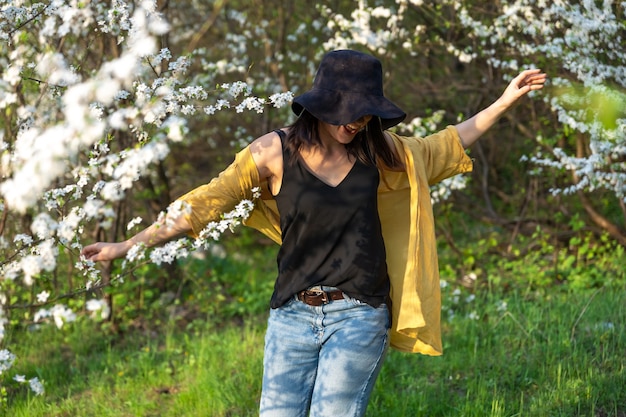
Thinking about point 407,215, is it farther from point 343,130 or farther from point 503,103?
point 503,103

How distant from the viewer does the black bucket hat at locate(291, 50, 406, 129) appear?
268cm

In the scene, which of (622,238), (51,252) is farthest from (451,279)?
(51,252)

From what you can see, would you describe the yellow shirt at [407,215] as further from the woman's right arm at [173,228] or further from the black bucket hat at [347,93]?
the black bucket hat at [347,93]

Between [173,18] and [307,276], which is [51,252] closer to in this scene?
[307,276]

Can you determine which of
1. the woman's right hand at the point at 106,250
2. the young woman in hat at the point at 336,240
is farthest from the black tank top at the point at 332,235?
the woman's right hand at the point at 106,250

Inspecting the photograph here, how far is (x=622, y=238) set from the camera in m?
6.09

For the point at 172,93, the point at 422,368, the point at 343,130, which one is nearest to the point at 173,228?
the point at 172,93

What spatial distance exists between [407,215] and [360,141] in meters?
0.35

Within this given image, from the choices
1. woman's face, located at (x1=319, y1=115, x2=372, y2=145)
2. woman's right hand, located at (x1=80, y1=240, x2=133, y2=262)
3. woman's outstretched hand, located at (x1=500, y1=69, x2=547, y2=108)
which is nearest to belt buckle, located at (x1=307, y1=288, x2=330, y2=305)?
woman's face, located at (x1=319, y1=115, x2=372, y2=145)

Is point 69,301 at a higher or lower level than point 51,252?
lower

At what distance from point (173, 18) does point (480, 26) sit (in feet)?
14.1

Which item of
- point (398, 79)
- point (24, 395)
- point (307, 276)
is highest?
point (398, 79)

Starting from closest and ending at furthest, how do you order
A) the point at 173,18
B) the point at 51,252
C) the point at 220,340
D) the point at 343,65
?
the point at 51,252 → the point at 343,65 → the point at 220,340 → the point at 173,18

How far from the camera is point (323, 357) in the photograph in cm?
275
